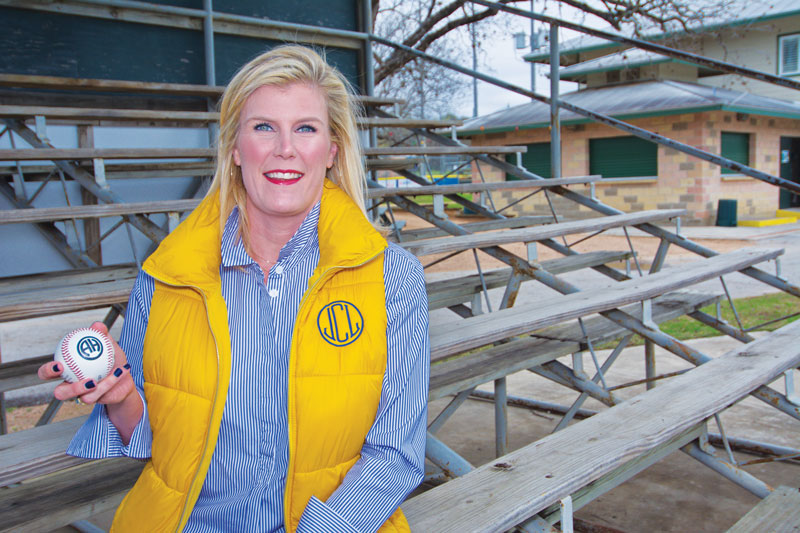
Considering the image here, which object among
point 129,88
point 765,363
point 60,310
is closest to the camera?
point 60,310

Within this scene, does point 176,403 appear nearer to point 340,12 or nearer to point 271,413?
point 271,413

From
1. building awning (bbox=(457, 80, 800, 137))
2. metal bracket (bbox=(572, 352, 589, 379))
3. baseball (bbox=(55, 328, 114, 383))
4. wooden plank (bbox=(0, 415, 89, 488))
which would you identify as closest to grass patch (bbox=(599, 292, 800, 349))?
metal bracket (bbox=(572, 352, 589, 379))

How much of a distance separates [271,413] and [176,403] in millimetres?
222

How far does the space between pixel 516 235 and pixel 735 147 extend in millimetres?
17949

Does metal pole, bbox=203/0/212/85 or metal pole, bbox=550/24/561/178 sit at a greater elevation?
metal pole, bbox=203/0/212/85

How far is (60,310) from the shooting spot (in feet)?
8.69

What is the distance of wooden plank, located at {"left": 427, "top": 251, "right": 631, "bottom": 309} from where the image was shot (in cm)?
491

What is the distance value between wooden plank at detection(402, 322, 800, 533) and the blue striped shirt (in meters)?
0.27

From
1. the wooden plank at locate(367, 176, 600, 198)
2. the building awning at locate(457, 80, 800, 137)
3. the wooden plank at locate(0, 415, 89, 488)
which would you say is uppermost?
the building awning at locate(457, 80, 800, 137)

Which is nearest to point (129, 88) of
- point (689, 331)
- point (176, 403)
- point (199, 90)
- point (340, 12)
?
point (199, 90)

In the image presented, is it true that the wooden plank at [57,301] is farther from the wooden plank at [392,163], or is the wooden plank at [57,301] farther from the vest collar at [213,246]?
the wooden plank at [392,163]

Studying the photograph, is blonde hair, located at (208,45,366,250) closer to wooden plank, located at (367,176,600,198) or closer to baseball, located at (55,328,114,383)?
baseball, located at (55,328,114,383)

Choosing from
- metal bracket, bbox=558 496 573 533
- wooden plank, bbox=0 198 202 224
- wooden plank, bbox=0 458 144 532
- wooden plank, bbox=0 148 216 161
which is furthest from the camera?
wooden plank, bbox=0 148 216 161

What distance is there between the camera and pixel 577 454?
2301 millimetres
